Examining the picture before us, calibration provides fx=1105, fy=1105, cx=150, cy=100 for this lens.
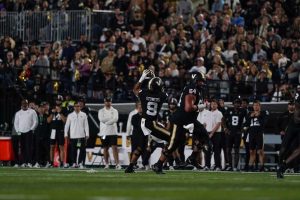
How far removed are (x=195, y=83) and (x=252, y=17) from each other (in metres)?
12.8

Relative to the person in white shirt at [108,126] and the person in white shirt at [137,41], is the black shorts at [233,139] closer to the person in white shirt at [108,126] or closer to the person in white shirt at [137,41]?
the person in white shirt at [108,126]

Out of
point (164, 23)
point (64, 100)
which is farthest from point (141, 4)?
point (64, 100)

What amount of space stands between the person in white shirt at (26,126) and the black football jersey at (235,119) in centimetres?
581

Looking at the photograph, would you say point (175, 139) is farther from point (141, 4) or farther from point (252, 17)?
point (141, 4)

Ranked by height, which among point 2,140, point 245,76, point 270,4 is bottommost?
point 2,140

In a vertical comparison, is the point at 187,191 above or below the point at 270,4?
below

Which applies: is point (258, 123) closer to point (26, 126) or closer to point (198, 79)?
point (198, 79)

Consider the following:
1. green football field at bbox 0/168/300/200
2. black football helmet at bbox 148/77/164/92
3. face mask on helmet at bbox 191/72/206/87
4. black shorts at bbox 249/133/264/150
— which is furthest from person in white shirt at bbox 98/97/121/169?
green football field at bbox 0/168/300/200

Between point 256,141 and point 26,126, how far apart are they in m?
6.82

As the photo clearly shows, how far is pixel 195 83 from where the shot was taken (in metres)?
22.0

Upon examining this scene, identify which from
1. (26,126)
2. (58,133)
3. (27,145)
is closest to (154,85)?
(58,133)

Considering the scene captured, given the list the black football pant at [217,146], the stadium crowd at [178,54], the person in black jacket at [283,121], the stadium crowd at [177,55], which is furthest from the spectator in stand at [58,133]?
the person in black jacket at [283,121]

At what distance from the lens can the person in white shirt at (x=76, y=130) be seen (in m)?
29.5

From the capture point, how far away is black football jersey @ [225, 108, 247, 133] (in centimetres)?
2775
